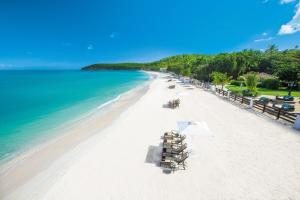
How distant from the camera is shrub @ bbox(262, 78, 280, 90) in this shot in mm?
33094

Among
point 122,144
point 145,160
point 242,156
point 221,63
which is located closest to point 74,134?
point 122,144

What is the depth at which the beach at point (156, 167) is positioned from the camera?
6.90 metres

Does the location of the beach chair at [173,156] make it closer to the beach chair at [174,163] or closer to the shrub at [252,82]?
the beach chair at [174,163]

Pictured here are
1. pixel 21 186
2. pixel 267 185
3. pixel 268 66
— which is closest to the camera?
pixel 267 185

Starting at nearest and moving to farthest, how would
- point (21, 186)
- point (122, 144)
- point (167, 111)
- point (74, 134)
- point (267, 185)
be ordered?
1. point (267, 185)
2. point (21, 186)
3. point (122, 144)
4. point (74, 134)
5. point (167, 111)

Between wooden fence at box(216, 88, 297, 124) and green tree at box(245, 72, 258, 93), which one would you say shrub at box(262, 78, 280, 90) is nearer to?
green tree at box(245, 72, 258, 93)

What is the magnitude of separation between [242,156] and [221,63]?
42.4 m

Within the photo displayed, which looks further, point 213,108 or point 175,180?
point 213,108

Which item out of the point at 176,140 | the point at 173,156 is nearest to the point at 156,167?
the point at 173,156

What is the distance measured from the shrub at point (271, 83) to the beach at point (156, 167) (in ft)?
77.6

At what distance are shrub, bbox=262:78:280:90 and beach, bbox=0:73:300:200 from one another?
931 inches

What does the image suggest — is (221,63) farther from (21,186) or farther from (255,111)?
(21,186)

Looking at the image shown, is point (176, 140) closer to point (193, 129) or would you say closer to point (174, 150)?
point (174, 150)

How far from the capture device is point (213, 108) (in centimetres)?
1880
